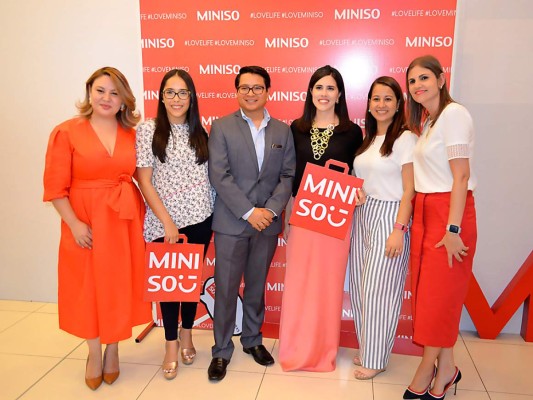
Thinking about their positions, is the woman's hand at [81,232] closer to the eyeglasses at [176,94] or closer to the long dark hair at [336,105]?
the eyeglasses at [176,94]

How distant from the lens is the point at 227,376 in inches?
99.6

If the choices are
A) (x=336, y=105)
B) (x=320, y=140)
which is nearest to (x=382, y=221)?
(x=320, y=140)

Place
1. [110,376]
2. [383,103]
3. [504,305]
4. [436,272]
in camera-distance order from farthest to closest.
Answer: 1. [504,305]
2. [110,376]
3. [383,103]
4. [436,272]

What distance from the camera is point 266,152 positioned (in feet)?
7.84

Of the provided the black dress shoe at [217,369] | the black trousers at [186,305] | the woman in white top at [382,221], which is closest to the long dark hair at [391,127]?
the woman in white top at [382,221]

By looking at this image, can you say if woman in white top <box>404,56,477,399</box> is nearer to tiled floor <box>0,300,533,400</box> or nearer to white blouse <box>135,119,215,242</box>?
tiled floor <box>0,300,533,400</box>

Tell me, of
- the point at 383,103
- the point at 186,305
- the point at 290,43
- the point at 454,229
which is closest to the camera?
the point at 454,229

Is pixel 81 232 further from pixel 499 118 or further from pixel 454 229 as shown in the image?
pixel 499 118

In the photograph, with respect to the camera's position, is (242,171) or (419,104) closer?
(419,104)

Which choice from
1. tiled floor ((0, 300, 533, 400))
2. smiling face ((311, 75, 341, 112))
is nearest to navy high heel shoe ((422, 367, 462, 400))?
tiled floor ((0, 300, 533, 400))

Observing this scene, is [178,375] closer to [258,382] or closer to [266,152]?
[258,382]

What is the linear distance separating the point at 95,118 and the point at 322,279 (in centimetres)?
147

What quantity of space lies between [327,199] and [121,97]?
1161 millimetres

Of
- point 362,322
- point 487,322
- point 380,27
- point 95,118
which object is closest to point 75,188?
point 95,118
